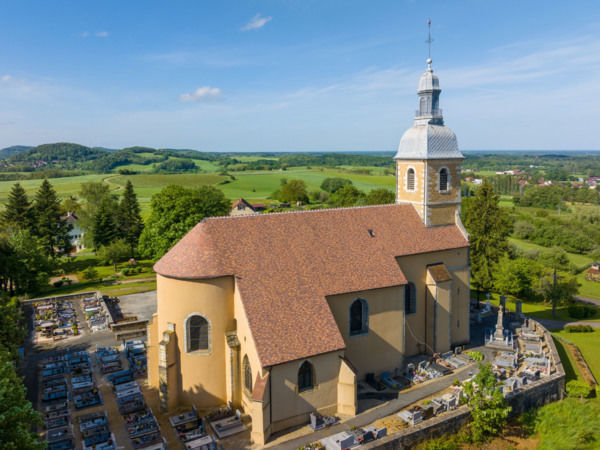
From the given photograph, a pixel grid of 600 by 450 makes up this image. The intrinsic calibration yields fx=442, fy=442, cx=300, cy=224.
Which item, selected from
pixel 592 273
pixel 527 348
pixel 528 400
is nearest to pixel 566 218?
pixel 592 273

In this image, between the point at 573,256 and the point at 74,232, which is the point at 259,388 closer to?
the point at 573,256

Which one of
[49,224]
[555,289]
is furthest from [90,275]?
[555,289]

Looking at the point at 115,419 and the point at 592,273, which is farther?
the point at 592,273

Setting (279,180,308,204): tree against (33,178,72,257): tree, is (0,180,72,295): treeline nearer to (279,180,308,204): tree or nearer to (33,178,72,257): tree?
(33,178,72,257): tree

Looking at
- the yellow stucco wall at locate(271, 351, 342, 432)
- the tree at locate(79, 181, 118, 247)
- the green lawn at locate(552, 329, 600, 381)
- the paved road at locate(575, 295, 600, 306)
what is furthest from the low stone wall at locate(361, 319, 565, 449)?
the tree at locate(79, 181, 118, 247)

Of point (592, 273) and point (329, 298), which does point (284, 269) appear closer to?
point (329, 298)

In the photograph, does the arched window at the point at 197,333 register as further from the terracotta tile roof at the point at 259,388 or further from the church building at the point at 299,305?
the terracotta tile roof at the point at 259,388
